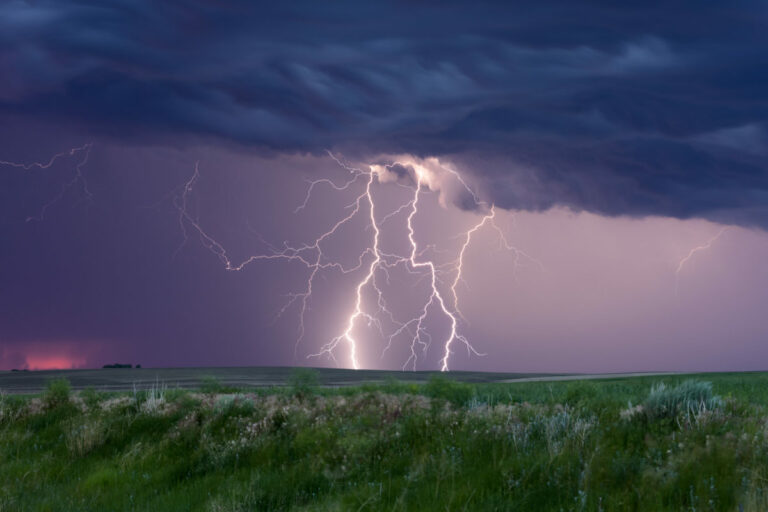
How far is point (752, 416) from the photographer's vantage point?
995 cm

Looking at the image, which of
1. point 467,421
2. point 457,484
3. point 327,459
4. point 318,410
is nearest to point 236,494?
point 327,459

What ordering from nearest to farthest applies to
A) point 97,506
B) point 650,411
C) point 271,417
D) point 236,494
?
point 236,494 → point 97,506 → point 650,411 → point 271,417

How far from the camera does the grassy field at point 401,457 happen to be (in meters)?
7.20

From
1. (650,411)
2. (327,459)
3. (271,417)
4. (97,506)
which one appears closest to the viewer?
(97,506)

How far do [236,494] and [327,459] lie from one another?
1.60 metres

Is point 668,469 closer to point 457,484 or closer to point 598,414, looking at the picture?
point 457,484

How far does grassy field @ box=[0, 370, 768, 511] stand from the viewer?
7.20m

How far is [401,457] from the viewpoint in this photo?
9.16m

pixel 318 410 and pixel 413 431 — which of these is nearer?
pixel 413 431

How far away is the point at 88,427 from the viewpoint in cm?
1296

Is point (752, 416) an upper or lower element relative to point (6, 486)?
upper

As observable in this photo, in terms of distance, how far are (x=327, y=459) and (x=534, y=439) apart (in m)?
2.92

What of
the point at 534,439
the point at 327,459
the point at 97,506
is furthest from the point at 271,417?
the point at 534,439

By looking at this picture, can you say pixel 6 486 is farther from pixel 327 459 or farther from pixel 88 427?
pixel 327 459
